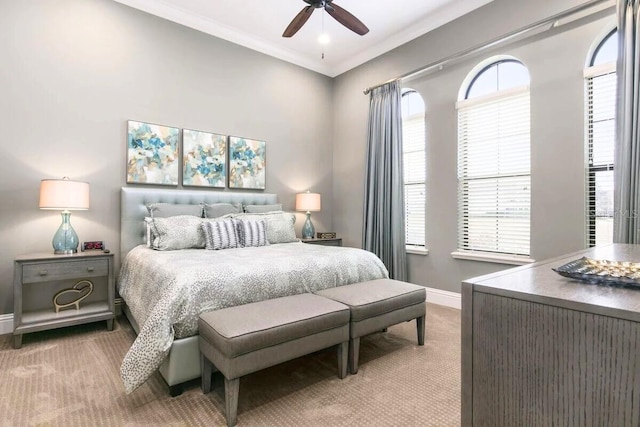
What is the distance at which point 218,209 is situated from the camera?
153 inches

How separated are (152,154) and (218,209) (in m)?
0.95

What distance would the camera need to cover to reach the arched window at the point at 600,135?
2.73 meters

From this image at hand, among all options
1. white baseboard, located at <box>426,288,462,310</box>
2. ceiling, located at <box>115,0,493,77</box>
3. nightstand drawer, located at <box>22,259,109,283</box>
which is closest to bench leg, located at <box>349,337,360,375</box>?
white baseboard, located at <box>426,288,462,310</box>

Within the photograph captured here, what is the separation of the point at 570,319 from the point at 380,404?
143 cm

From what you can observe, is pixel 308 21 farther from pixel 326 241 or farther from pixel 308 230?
pixel 326 241

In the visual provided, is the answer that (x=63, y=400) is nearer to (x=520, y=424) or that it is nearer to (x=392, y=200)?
(x=520, y=424)

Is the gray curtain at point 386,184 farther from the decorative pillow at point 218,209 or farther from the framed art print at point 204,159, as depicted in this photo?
the framed art print at point 204,159

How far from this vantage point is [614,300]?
759 millimetres

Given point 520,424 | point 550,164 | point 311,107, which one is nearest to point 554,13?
point 550,164

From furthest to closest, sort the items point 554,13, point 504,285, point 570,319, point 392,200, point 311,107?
point 311,107, point 392,200, point 554,13, point 504,285, point 570,319

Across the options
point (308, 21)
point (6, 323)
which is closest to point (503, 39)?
point (308, 21)

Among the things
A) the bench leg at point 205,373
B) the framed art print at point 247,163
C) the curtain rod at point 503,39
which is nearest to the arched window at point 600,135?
the curtain rod at point 503,39

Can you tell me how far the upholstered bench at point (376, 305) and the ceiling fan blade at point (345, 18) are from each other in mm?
2349

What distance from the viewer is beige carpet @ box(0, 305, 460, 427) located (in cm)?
174
